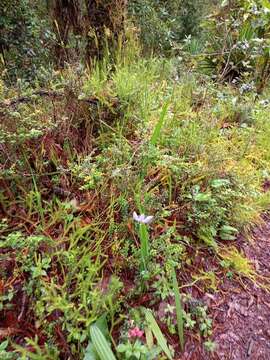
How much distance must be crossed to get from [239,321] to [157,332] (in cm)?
52

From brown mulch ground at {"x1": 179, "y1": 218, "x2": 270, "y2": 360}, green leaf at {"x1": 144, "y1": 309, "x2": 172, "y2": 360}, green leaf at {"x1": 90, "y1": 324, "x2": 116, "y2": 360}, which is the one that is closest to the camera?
green leaf at {"x1": 90, "y1": 324, "x2": 116, "y2": 360}

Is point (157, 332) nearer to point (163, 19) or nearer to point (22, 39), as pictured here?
point (22, 39)

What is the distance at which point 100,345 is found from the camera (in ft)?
4.74

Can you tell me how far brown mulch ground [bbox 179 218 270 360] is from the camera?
5.55 feet

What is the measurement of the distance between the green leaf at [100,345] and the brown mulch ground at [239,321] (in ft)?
1.30

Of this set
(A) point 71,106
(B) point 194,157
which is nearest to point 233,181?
(B) point 194,157

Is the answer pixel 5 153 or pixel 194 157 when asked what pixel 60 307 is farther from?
pixel 194 157

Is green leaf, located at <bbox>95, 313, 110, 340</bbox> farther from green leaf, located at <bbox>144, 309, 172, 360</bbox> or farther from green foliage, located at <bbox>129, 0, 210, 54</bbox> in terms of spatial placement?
green foliage, located at <bbox>129, 0, 210, 54</bbox>

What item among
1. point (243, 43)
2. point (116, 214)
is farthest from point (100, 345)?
point (243, 43)

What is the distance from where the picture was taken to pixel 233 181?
232 centimetres

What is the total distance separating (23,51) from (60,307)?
164 inches

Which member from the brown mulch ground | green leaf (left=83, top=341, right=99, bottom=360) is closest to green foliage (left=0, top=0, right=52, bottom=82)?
the brown mulch ground

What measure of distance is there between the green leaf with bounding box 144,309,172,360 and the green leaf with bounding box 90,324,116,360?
230 millimetres

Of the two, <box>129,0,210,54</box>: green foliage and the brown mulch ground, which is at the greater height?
<box>129,0,210,54</box>: green foliage
